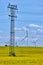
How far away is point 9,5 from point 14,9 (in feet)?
7.92

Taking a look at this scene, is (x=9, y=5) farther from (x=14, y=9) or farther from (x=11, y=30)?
(x=11, y=30)

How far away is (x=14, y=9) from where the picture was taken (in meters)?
80.7

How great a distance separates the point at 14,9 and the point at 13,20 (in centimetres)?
370

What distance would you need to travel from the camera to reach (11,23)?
78875 millimetres

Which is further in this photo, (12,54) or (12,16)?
(12,54)

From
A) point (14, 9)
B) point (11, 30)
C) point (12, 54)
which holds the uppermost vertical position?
point (14, 9)

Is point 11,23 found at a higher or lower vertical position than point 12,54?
higher

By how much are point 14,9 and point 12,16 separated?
7.94ft

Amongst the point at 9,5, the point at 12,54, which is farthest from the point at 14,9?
the point at 12,54

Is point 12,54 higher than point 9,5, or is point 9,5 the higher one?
point 9,5

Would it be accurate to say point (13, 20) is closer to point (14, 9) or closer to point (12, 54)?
point (14, 9)

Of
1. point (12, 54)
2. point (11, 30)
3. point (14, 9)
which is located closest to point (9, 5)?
point (14, 9)

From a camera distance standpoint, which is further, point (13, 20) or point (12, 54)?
point (12, 54)

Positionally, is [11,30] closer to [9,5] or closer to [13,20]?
[13,20]
